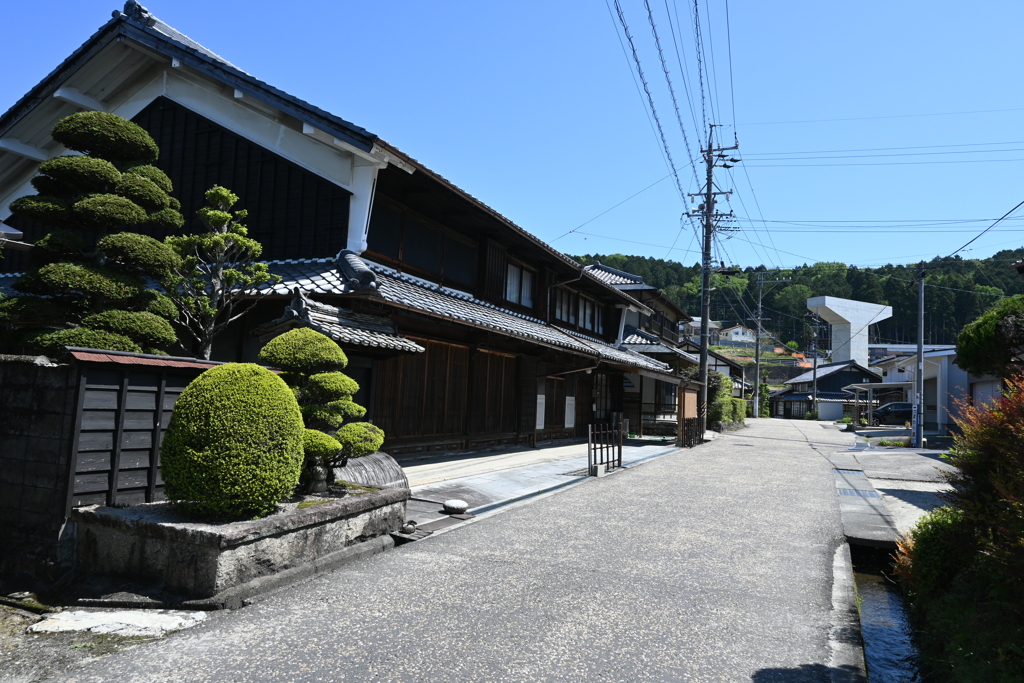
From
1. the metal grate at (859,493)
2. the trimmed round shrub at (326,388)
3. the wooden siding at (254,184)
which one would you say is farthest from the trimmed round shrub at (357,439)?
the metal grate at (859,493)

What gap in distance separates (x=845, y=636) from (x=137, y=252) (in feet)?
25.5

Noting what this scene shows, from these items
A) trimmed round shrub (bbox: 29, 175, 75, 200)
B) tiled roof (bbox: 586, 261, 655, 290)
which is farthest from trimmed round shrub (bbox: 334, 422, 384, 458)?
tiled roof (bbox: 586, 261, 655, 290)

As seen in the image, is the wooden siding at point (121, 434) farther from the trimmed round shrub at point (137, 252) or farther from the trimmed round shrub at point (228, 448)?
the trimmed round shrub at point (137, 252)

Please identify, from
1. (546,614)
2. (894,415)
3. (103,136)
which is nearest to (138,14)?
(103,136)

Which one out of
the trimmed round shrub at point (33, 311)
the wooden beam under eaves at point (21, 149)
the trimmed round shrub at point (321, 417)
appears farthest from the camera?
the wooden beam under eaves at point (21, 149)

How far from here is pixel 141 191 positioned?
730 cm

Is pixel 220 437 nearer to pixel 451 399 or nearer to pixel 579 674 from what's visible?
pixel 579 674

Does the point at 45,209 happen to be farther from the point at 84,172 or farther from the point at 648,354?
the point at 648,354

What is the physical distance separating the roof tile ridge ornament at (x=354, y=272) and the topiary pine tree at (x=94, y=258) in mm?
2689

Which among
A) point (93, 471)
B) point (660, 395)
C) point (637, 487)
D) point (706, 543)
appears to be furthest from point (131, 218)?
point (660, 395)

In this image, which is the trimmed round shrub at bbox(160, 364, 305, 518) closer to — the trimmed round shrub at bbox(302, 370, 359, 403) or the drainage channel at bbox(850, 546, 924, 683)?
the trimmed round shrub at bbox(302, 370, 359, 403)

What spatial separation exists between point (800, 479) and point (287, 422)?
472 inches

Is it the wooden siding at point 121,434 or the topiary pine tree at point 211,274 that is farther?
the topiary pine tree at point 211,274

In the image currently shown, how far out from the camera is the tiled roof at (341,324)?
8422 mm
